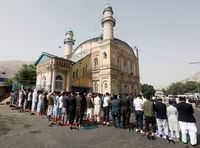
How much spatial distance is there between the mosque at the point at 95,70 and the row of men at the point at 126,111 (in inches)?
430

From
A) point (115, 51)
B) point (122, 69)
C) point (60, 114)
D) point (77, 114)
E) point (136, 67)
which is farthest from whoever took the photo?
point (136, 67)

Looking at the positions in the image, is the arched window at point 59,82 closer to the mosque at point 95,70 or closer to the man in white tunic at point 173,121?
the mosque at point 95,70


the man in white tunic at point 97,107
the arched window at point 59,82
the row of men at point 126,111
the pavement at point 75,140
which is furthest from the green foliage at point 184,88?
the pavement at point 75,140

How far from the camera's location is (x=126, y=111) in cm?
932

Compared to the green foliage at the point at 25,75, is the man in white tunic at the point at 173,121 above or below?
below

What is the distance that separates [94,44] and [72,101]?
29757 mm

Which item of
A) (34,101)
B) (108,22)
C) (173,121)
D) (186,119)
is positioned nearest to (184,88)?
(108,22)

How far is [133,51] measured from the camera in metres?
44.1

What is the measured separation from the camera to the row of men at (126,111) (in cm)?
691

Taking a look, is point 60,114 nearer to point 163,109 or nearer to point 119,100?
point 119,100

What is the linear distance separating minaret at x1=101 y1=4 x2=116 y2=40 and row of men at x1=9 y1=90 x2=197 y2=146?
71.7 ft

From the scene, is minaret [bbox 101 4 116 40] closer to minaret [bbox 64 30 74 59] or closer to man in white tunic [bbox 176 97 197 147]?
minaret [bbox 64 30 74 59]

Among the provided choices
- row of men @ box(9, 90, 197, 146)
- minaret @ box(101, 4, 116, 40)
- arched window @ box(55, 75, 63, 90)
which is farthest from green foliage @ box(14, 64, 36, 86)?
row of men @ box(9, 90, 197, 146)

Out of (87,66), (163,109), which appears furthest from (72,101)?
(87,66)
